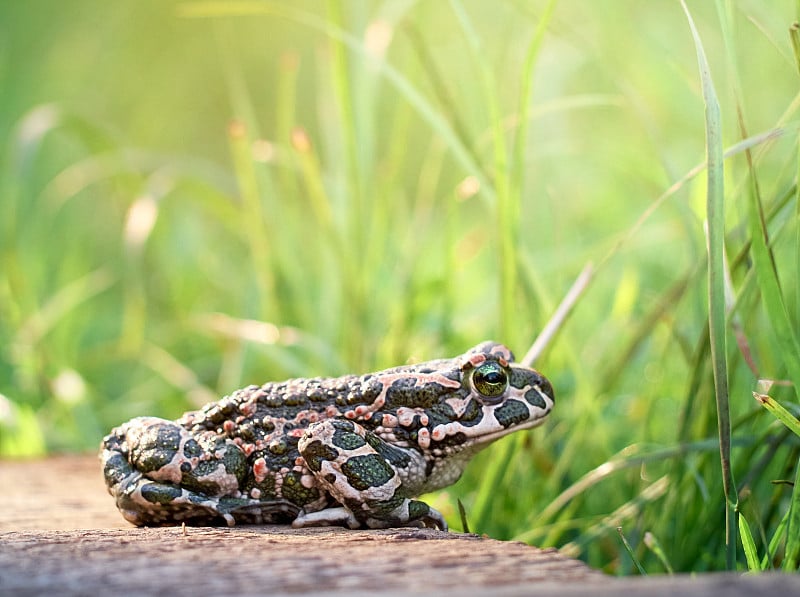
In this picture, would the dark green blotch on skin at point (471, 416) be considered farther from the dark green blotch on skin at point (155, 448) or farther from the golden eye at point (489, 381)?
the dark green blotch on skin at point (155, 448)

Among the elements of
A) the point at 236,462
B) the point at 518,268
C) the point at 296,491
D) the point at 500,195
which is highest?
the point at 500,195

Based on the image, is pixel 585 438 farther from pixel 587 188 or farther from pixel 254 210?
pixel 587 188

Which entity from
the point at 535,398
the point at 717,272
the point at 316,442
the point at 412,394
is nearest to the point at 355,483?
the point at 316,442

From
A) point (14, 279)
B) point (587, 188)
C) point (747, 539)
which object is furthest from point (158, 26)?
point (747, 539)

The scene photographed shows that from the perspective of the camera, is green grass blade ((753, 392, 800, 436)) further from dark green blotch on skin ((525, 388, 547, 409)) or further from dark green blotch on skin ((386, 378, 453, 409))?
dark green blotch on skin ((386, 378, 453, 409))

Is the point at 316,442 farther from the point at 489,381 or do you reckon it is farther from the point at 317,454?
the point at 489,381
